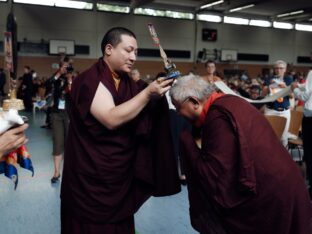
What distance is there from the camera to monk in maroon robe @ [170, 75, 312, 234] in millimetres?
1404

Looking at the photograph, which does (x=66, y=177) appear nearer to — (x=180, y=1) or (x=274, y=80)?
(x=274, y=80)

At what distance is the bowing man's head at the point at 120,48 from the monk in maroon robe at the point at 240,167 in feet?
0.89

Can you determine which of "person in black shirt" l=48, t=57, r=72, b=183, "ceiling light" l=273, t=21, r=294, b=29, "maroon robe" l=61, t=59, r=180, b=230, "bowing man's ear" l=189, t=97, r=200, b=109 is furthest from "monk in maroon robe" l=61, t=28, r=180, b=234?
"ceiling light" l=273, t=21, r=294, b=29

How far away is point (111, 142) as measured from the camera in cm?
161

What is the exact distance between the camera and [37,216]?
3070mm

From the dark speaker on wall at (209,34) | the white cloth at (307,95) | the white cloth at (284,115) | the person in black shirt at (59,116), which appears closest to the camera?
the white cloth at (307,95)

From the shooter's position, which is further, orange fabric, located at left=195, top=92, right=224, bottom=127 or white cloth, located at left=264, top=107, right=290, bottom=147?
white cloth, located at left=264, top=107, right=290, bottom=147

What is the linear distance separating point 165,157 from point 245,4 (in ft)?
51.9

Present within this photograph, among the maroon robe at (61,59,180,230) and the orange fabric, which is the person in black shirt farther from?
the orange fabric

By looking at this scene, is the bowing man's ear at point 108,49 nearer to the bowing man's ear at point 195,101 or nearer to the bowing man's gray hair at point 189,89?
the bowing man's gray hair at point 189,89

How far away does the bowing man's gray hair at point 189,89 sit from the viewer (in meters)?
1.56

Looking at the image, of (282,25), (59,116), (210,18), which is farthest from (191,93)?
(282,25)

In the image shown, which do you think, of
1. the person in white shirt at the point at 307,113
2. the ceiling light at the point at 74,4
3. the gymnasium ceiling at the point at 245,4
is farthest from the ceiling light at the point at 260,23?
the person in white shirt at the point at 307,113

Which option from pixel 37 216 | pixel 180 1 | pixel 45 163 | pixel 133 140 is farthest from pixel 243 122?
pixel 180 1
